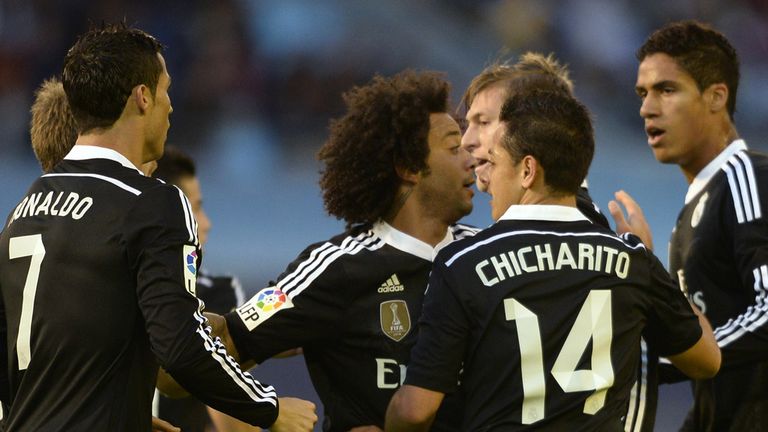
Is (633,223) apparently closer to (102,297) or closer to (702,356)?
(702,356)

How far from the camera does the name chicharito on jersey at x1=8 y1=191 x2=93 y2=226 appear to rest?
309 cm

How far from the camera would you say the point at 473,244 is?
3.16 meters

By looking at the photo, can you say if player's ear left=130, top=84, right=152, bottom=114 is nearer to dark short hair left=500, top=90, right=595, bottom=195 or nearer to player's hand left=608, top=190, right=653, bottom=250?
dark short hair left=500, top=90, right=595, bottom=195

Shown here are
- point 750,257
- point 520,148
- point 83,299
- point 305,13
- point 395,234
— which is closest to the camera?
point 83,299

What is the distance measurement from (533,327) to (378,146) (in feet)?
3.64

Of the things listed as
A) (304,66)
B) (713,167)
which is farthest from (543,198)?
(304,66)

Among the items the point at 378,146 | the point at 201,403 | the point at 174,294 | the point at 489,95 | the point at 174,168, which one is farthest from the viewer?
the point at 174,168

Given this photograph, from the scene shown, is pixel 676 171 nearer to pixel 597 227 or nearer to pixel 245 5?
pixel 245 5

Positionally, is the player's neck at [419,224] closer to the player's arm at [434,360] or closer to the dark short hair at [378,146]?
the dark short hair at [378,146]

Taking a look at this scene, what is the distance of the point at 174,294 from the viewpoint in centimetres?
301

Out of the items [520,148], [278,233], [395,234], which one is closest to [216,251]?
[278,233]

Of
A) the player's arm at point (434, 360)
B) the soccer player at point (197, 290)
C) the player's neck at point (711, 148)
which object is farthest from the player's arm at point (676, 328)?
the soccer player at point (197, 290)

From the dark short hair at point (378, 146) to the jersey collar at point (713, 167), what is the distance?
50.0 inches

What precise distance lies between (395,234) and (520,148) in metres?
0.71
